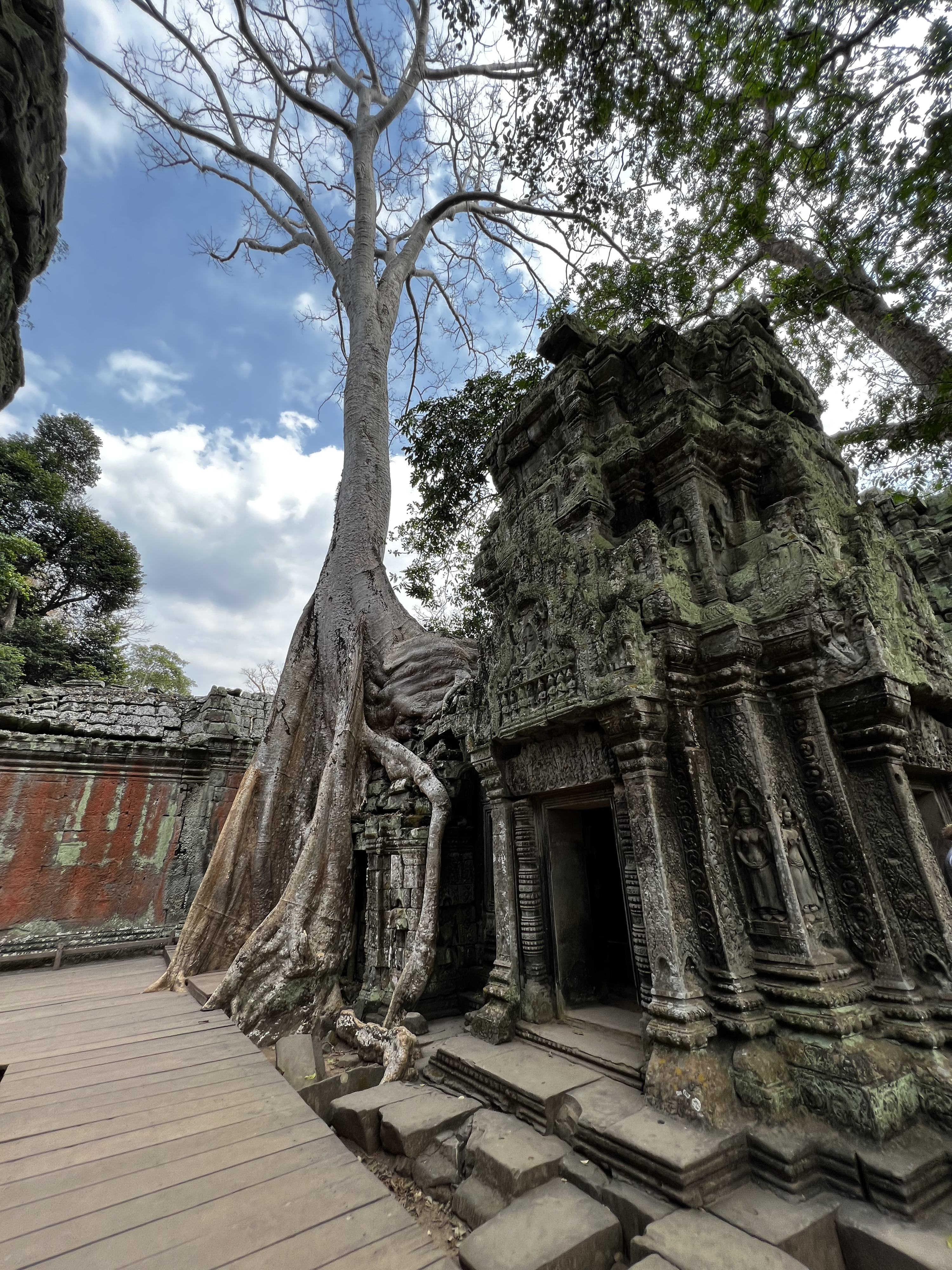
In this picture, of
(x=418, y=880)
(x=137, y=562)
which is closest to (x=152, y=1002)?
(x=418, y=880)

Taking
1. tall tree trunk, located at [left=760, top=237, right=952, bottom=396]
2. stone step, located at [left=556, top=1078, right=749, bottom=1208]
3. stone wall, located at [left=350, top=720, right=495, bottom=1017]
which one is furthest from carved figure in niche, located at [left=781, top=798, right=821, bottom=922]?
tall tree trunk, located at [left=760, top=237, right=952, bottom=396]

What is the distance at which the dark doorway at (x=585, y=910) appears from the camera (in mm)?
4102

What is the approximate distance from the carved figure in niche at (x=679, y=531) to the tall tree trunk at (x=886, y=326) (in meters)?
3.58

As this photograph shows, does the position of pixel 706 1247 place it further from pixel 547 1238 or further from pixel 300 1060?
pixel 300 1060

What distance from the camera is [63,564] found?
64.8 feet

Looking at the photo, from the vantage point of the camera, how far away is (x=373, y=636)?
699 centimetres

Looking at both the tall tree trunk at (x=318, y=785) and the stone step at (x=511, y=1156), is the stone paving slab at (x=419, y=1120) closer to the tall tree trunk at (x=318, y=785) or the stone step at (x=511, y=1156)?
the stone step at (x=511, y=1156)

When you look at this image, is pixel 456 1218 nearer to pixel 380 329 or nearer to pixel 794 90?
pixel 794 90

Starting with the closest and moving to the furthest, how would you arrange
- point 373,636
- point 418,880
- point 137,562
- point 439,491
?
point 418,880 < point 373,636 < point 439,491 < point 137,562

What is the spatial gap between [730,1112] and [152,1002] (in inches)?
172

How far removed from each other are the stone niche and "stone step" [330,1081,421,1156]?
0.79 metres

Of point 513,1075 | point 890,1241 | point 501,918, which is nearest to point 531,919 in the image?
point 501,918

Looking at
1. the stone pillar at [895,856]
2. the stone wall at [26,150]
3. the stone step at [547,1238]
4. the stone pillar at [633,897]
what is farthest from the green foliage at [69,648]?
the stone pillar at [895,856]

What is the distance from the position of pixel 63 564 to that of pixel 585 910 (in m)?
22.4
